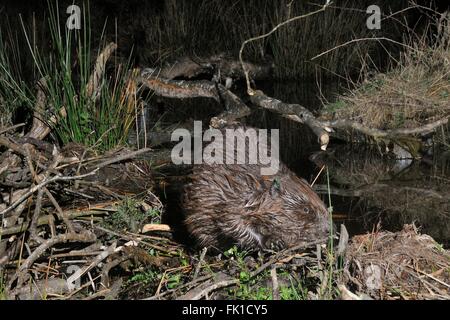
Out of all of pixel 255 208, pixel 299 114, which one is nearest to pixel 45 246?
pixel 255 208

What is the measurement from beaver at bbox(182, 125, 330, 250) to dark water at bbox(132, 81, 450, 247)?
1.62 feet

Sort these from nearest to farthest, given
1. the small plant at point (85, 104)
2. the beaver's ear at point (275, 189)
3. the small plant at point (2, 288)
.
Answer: the small plant at point (2, 288) < the beaver's ear at point (275, 189) < the small plant at point (85, 104)

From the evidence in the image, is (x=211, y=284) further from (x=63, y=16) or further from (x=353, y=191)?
(x=63, y=16)

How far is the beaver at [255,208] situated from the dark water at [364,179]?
19.4 inches

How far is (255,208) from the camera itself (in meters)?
3.82

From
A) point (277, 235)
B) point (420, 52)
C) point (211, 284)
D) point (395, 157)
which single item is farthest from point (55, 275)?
point (420, 52)

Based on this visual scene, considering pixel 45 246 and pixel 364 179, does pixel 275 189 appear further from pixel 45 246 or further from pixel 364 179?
pixel 364 179

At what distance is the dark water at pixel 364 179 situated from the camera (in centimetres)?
525

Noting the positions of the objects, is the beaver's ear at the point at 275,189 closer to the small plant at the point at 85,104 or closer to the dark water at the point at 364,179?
the dark water at the point at 364,179

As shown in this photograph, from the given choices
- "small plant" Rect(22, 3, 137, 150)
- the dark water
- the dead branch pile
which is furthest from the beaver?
"small plant" Rect(22, 3, 137, 150)

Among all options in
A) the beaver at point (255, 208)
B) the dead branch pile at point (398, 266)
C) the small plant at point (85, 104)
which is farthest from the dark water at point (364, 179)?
the small plant at point (85, 104)

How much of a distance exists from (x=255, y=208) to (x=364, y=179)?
283cm

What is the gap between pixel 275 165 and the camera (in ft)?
13.2

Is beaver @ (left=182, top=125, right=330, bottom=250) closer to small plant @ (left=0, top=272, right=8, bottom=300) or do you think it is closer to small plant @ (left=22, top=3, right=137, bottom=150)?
small plant @ (left=0, top=272, right=8, bottom=300)
